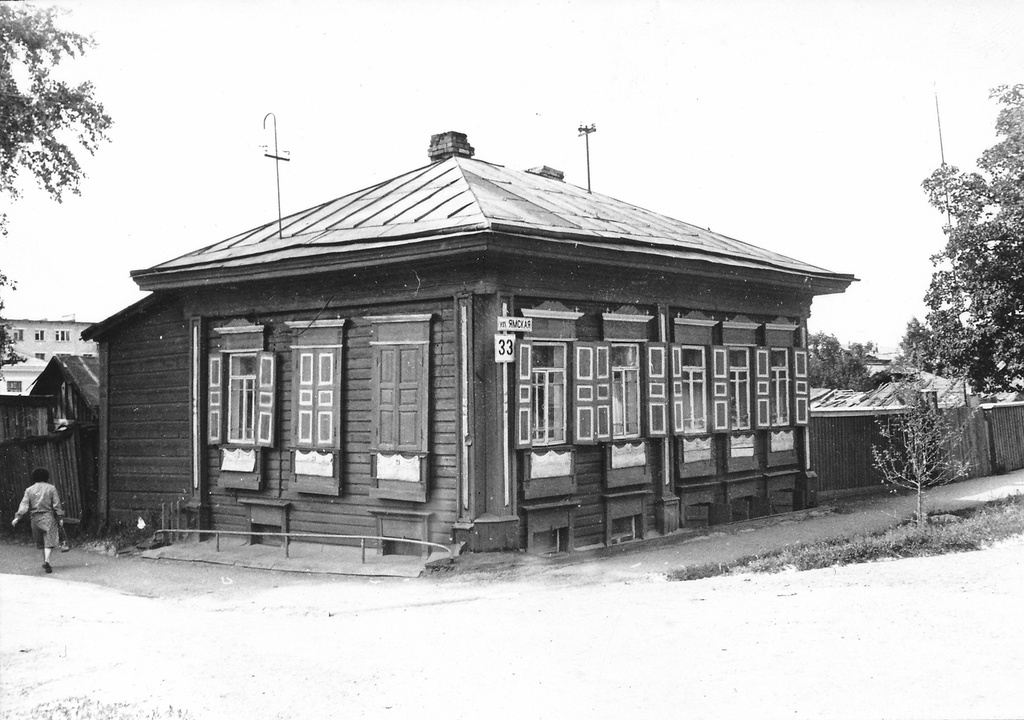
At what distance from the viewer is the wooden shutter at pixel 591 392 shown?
13039 millimetres

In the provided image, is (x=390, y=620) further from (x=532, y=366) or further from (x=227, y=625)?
(x=532, y=366)

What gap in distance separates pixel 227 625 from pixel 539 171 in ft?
41.2

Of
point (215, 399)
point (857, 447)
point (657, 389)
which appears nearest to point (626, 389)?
point (657, 389)

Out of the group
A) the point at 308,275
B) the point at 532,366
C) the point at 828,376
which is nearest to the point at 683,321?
the point at 532,366

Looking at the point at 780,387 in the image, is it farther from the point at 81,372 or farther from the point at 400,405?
the point at 81,372

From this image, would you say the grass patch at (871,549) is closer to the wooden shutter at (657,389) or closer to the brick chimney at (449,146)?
the wooden shutter at (657,389)

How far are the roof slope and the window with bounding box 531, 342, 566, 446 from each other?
1589 millimetres

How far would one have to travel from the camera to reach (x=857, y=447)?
2019 cm

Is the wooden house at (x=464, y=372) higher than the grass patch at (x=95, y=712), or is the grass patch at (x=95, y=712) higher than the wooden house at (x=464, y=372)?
the wooden house at (x=464, y=372)

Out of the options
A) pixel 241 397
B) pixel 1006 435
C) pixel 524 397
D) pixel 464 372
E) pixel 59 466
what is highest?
pixel 464 372

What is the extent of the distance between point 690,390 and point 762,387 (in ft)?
6.89

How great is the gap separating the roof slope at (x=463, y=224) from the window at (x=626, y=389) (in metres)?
1.60

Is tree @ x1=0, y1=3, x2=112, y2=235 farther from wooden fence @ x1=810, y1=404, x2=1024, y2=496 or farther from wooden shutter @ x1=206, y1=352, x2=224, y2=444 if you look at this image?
wooden fence @ x1=810, y1=404, x2=1024, y2=496

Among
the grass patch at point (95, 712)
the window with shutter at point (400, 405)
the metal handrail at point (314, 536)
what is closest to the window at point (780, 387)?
the window with shutter at point (400, 405)
